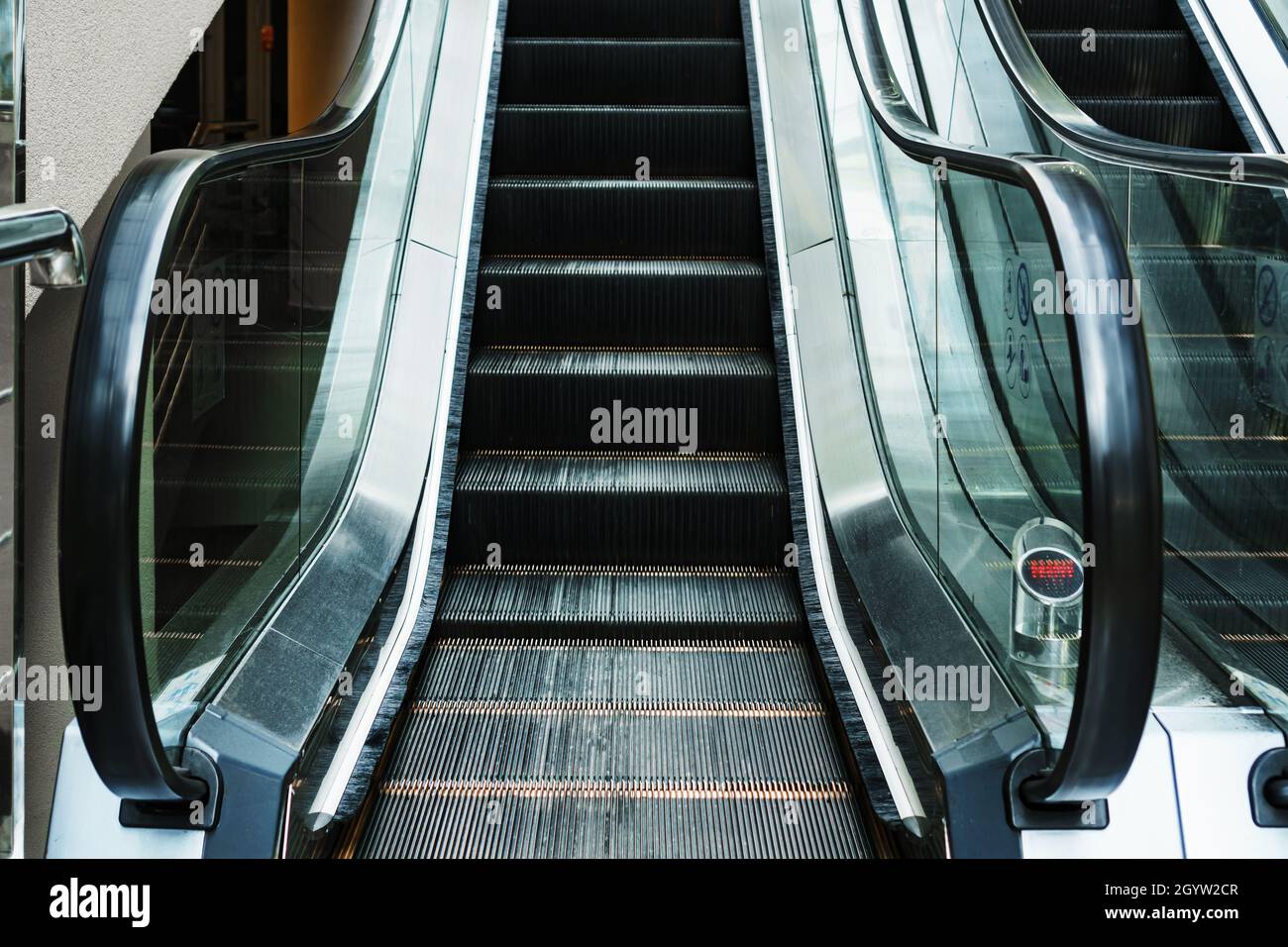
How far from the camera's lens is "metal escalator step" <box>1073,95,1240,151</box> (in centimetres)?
451

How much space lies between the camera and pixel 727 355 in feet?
12.2

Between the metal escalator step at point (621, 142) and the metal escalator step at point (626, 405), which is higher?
the metal escalator step at point (621, 142)

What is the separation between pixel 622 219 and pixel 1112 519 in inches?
111

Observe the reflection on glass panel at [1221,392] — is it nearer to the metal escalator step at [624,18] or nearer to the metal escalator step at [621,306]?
the metal escalator step at [621,306]

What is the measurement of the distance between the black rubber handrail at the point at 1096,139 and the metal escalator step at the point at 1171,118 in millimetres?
1346

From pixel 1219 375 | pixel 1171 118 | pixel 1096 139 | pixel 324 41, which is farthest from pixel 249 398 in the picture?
pixel 324 41

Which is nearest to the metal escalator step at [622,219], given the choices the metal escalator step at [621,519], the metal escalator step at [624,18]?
the metal escalator step at [621,519]

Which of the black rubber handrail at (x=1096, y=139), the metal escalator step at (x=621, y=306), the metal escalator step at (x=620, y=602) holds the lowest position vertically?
the metal escalator step at (x=620, y=602)

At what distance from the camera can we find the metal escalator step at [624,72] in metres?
4.67

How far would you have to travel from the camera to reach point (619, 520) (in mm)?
3287

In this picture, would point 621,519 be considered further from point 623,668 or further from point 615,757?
point 615,757
